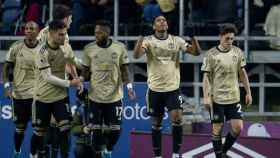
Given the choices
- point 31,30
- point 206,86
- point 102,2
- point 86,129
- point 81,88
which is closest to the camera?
point 81,88

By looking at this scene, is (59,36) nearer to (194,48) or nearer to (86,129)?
(86,129)

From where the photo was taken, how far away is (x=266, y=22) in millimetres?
21578

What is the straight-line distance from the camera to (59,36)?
50.9 ft

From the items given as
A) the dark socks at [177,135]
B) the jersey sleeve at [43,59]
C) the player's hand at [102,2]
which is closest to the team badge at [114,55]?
the dark socks at [177,135]

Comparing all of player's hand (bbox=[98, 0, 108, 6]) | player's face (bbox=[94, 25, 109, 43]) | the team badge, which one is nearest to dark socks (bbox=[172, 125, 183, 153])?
the team badge

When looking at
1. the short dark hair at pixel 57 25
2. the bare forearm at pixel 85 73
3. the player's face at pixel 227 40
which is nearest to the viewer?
the short dark hair at pixel 57 25

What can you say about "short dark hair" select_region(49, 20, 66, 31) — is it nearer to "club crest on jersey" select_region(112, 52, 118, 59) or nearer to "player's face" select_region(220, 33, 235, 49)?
"club crest on jersey" select_region(112, 52, 118, 59)

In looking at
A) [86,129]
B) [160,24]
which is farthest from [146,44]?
[86,129]

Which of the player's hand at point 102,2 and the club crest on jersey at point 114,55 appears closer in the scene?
the club crest on jersey at point 114,55

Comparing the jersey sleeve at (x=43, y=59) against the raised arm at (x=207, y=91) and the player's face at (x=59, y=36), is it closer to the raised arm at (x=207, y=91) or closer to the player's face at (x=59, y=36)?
the player's face at (x=59, y=36)

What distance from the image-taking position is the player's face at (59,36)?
1549cm

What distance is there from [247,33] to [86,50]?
570 centimetres

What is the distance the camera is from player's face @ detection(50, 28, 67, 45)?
15.5m

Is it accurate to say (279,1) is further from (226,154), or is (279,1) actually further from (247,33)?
(226,154)
